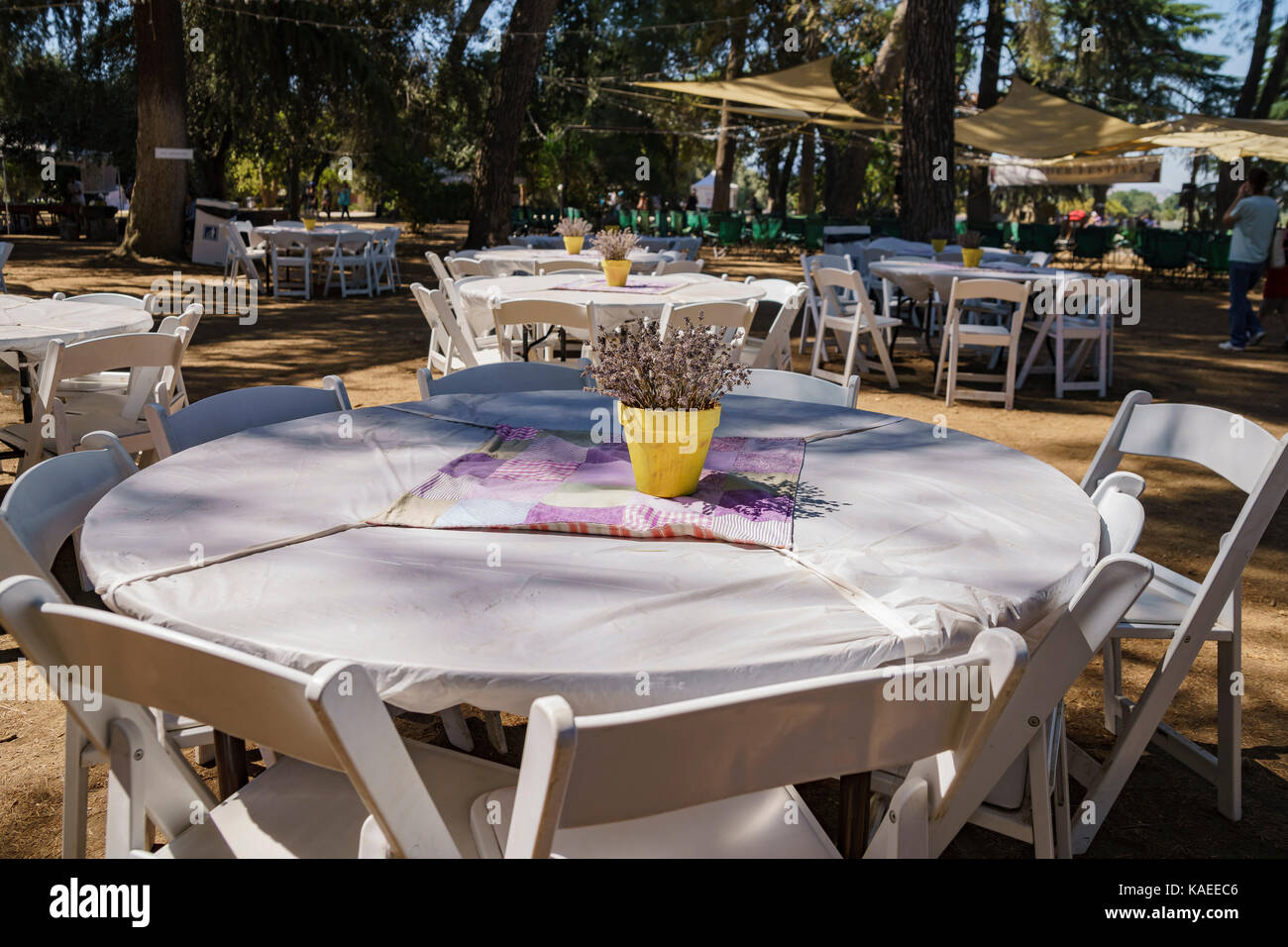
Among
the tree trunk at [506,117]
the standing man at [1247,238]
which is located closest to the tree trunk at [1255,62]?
the standing man at [1247,238]

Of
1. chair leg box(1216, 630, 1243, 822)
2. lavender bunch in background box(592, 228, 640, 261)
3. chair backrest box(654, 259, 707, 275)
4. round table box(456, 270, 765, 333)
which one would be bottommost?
chair leg box(1216, 630, 1243, 822)

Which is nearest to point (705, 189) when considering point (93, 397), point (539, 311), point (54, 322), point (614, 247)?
point (614, 247)

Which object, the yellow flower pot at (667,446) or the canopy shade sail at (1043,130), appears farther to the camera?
the canopy shade sail at (1043,130)

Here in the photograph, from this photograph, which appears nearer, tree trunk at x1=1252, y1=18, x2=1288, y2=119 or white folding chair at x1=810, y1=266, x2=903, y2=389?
white folding chair at x1=810, y1=266, x2=903, y2=389

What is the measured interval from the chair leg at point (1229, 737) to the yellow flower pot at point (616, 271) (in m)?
3.78

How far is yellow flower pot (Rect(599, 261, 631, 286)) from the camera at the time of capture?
17.9 ft

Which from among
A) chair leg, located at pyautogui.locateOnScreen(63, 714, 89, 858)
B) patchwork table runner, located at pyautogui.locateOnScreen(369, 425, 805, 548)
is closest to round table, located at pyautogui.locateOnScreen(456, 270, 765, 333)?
patchwork table runner, located at pyautogui.locateOnScreen(369, 425, 805, 548)

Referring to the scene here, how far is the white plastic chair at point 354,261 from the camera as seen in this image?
1199cm

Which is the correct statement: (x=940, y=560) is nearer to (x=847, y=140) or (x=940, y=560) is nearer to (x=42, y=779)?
(x=42, y=779)

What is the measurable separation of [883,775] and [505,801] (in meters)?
0.60

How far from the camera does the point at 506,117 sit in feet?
42.8

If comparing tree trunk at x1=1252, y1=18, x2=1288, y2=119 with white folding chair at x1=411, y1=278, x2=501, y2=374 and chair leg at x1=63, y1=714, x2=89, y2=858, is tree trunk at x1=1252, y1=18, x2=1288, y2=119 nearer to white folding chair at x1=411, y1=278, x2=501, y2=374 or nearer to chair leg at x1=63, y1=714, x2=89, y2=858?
white folding chair at x1=411, y1=278, x2=501, y2=374

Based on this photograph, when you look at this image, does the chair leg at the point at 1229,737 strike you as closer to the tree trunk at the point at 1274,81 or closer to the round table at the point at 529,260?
the round table at the point at 529,260

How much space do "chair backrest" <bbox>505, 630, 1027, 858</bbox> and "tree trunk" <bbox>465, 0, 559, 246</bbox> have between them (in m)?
12.9
